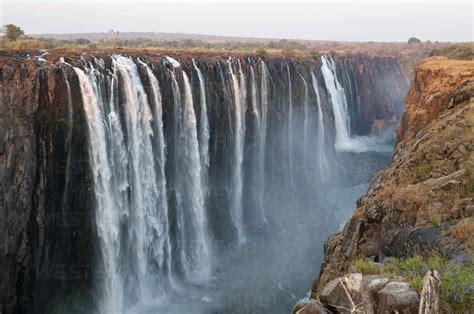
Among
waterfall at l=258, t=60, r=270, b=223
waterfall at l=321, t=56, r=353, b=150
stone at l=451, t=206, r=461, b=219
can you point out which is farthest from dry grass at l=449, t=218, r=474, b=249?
→ waterfall at l=321, t=56, r=353, b=150

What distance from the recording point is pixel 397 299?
698 centimetres

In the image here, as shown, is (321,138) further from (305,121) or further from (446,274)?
(446,274)

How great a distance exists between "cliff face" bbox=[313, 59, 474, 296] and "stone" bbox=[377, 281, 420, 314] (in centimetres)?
230

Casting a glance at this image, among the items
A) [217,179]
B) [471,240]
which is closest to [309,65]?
[217,179]

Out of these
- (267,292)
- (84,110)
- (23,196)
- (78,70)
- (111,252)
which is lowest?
(267,292)

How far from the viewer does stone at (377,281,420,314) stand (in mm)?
6863

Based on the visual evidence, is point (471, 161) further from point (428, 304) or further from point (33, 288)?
point (33, 288)

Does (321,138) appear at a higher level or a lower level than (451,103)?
lower

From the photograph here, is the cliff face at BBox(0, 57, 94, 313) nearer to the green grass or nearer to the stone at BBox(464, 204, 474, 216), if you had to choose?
the green grass

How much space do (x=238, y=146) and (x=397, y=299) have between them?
2515 centimetres

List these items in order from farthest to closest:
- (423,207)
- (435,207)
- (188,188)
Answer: (188,188)
(423,207)
(435,207)

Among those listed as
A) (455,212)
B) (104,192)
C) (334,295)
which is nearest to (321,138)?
(104,192)

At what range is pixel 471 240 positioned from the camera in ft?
29.7

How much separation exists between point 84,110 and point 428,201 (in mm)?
15119
